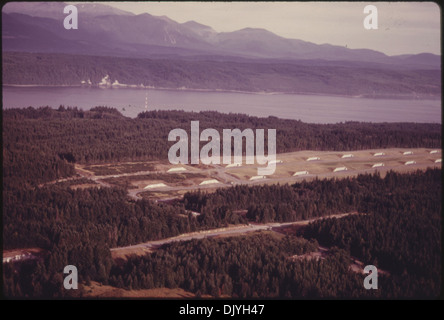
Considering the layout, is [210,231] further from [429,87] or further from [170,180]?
[429,87]

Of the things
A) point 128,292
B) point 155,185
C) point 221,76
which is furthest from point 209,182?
point 221,76

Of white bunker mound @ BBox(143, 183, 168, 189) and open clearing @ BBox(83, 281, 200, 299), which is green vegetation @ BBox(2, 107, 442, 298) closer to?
open clearing @ BBox(83, 281, 200, 299)

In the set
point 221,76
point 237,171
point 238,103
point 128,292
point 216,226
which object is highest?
point 221,76

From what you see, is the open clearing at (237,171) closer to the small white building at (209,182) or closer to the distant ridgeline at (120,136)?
the small white building at (209,182)

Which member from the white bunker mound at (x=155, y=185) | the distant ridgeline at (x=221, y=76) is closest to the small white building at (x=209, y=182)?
the white bunker mound at (x=155, y=185)

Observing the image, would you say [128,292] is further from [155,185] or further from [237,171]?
[237,171]

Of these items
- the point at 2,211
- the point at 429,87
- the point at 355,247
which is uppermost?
the point at 429,87

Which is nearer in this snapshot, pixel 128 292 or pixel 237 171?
pixel 128 292

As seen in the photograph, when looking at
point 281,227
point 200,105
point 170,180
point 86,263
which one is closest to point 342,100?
point 200,105
